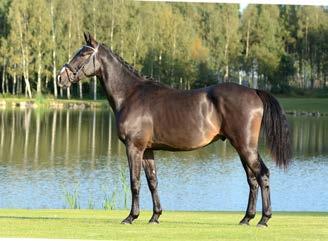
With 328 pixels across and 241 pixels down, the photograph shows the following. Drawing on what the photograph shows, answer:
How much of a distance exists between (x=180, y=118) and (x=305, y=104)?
59.4 metres

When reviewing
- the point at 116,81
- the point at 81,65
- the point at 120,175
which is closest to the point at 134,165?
the point at 116,81

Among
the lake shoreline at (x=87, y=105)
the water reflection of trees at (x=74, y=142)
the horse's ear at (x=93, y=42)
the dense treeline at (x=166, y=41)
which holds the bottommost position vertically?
the lake shoreline at (x=87, y=105)

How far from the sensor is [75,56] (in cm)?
952

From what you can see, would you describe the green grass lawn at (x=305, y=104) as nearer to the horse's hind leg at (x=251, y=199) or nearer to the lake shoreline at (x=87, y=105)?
the lake shoreline at (x=87, y=105)

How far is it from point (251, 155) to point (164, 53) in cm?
6579

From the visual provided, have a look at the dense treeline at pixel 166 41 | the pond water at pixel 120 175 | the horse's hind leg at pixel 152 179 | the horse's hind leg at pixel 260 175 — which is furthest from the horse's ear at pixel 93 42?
the dense treeline at pixel 166 41

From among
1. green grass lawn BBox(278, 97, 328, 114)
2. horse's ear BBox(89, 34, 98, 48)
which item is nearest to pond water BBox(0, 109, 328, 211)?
horse's ear BBox(89, 34, 98, 48)

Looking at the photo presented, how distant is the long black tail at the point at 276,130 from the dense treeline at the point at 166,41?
2315 inches

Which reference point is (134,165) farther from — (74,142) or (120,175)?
(74,142)

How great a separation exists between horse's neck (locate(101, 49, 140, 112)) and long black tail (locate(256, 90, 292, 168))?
1.68 metres

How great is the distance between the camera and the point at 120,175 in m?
22.2

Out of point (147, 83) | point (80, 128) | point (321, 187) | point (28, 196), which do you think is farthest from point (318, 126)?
point (147, 83)

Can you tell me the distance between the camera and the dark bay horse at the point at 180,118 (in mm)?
8938

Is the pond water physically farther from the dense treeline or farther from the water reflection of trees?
the dense treeline
